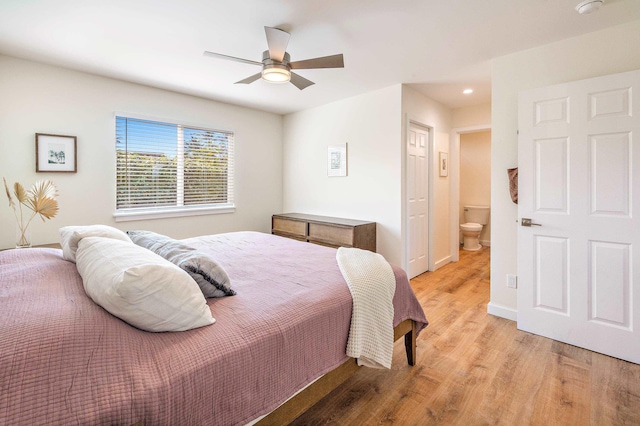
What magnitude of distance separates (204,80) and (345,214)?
8.20 ft

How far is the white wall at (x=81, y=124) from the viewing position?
2879 mm

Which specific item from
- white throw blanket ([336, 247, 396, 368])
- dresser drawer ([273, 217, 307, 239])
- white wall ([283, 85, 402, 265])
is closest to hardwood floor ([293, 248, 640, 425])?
white throw blanket ([336, 247, 396, 368])

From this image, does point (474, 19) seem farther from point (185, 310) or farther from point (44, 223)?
Answer: point (44, 223)

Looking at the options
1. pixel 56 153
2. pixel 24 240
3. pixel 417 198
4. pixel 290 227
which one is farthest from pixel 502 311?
pixel 56 153

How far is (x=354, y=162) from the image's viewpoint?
4203 mm

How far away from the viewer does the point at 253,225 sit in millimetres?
4887

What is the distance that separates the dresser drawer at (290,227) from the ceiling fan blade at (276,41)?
2435mm

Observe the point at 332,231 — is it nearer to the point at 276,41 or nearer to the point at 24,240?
the point at 276,41

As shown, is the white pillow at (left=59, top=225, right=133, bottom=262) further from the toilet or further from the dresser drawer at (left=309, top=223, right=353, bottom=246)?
the toilet

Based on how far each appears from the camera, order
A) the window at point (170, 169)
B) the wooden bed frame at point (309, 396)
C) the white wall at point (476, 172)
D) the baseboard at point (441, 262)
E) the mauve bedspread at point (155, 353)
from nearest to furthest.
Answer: the mauve bedspread at point (155, 353), the wooden bed frame at point (309, 396), the window at point (170, 169), the baseboard at point (441, 262), the white wall at point (476, 172)

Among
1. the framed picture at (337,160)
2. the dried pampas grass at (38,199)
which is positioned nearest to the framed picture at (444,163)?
the framed picture at (337,160)

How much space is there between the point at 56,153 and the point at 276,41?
267cm

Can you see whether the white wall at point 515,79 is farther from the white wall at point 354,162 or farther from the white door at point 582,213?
the white wall at point 354,162

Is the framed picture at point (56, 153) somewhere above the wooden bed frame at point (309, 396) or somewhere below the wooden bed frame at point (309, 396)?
above
